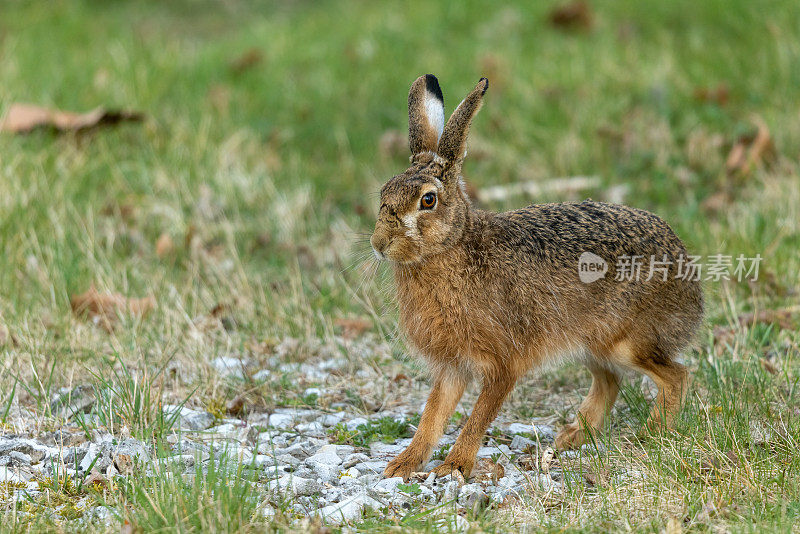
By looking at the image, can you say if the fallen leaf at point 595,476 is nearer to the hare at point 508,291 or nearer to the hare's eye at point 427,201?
the hare at point 508,291

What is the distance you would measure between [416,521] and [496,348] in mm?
1012

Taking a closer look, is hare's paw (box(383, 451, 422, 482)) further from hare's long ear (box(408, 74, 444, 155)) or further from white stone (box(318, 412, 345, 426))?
hare's long ear (box(408, 74, 444, 155))

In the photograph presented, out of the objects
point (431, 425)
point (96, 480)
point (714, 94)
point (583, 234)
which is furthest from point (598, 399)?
point (714, 94)

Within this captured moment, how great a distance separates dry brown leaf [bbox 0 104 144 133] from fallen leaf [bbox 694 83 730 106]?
4.87 meters

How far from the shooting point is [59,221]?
671 centimetres

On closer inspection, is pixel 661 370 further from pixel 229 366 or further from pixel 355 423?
pixel 229 366

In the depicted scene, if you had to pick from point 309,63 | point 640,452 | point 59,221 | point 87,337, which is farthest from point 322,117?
point 640,452

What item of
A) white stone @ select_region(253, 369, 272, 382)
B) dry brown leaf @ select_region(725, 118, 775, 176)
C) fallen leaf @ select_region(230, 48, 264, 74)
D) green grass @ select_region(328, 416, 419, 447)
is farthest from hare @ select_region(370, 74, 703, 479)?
fallen leaf @ select_region(230, 48, 264, 74)

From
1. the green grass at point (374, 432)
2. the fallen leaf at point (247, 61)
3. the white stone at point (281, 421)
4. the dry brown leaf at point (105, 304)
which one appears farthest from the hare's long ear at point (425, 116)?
the fallen leaf at point (247, 61)

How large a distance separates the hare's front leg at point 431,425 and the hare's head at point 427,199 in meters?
0.61

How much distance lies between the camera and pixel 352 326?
5.72m

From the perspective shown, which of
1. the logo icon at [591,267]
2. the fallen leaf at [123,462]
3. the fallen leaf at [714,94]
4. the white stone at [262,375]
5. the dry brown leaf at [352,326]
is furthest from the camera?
the fallen leaf at [714,94]

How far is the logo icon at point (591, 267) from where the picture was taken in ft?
14.6

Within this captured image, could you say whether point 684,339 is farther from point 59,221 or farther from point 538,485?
point 59,221
